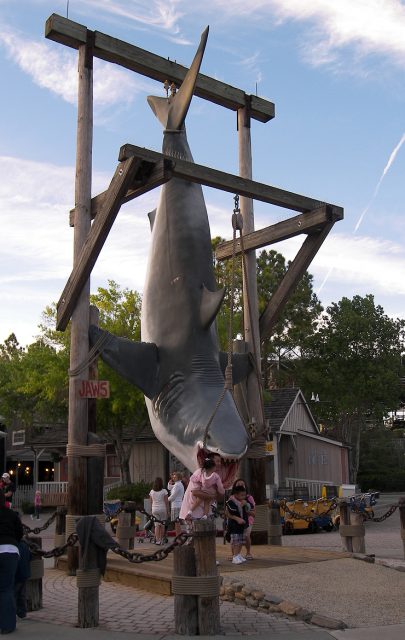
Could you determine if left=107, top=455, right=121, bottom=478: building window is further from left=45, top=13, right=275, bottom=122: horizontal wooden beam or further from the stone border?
the stone border

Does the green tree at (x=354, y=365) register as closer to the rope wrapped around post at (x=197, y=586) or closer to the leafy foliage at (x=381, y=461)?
the leafy foliage at (x=381, y=461)

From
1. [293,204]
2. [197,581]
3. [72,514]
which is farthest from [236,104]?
[197,581]

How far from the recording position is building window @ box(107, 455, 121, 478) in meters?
28.5

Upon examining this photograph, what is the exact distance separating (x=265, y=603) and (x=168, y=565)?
68.5 inches

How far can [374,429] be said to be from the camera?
142 feet

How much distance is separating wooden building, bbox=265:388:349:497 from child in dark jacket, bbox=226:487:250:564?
1619 cm

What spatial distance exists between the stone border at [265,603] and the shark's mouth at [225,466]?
88 centimetres

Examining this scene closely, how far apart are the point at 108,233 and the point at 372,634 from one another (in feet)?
14.2

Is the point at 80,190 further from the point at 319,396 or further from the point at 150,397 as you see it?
the point at 319,396

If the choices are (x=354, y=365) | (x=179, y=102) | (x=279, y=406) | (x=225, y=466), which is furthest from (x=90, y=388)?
(x=354, y=365)

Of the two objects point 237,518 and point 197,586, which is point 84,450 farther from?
point 197,586

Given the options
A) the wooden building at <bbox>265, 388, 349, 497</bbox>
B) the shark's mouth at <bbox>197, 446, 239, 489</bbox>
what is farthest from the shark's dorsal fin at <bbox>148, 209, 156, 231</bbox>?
the wooden building at <bbox>265, 388, 349, 497</bbox>

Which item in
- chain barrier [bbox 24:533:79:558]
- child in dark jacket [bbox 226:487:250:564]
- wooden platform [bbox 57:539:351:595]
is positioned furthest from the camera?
child in dark jacket [bbox 226:487:250:564]

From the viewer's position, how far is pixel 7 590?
537 centimetres
